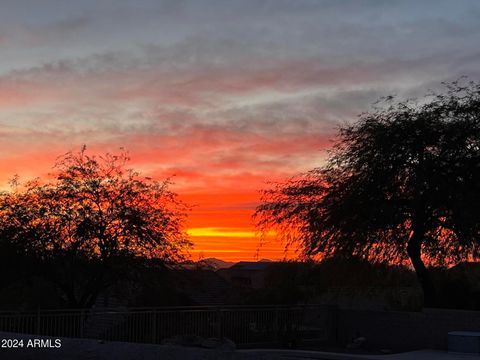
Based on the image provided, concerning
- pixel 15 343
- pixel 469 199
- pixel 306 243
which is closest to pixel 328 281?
pixel 306 243

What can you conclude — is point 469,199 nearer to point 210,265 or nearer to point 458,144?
point 458,144

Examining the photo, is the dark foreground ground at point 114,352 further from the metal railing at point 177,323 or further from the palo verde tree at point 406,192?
the palo verde tree at point 406,192

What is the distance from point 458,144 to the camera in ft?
92.4

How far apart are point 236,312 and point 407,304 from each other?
713 inches

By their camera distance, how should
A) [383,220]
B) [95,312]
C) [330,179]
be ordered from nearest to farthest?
[95,312]
[383,220]
[330,179]

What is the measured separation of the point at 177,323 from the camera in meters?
24.6

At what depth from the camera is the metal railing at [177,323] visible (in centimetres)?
2134

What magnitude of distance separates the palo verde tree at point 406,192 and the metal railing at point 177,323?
395 centimetres

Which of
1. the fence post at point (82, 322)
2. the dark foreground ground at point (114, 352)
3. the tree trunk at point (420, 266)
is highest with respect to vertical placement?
the tree trunk at point (420, 266)

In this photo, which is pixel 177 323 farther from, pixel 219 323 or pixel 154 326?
pixel 219 323

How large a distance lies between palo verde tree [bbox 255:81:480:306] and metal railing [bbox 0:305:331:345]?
395cm

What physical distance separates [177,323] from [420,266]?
11.9 meters

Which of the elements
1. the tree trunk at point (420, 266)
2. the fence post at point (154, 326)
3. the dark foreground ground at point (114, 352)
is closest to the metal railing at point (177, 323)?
the fence post at point (154, 326)

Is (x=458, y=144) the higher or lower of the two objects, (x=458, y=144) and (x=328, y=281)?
the higher
